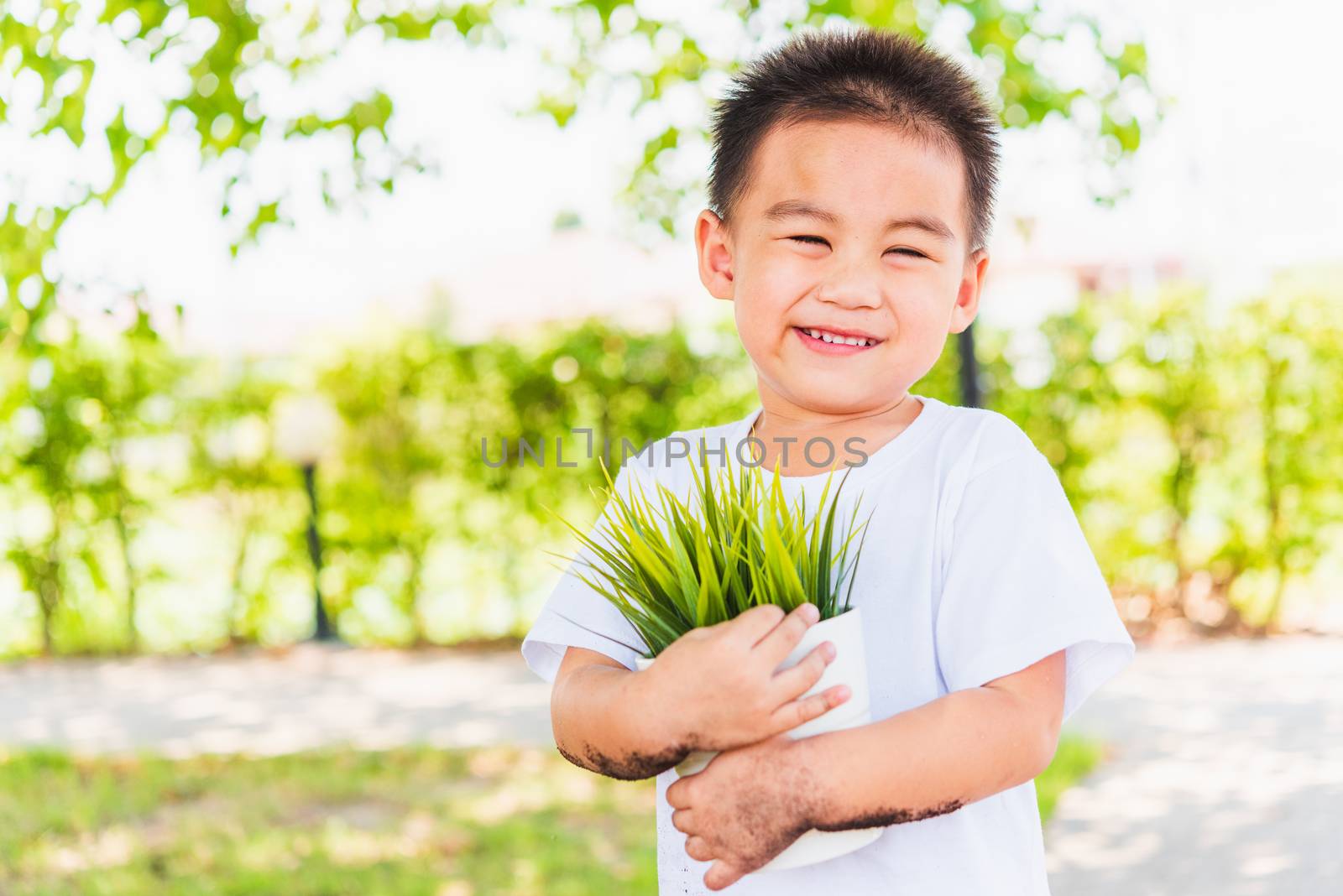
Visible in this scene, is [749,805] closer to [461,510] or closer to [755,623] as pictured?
[755,623]

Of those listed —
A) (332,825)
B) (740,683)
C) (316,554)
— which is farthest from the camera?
(316,554)

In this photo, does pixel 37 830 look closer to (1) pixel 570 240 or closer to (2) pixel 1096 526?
(2) pixel 1096 526

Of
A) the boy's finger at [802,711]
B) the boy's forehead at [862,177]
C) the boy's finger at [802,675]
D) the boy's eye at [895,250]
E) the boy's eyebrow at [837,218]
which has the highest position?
the boy's forehead at [862,177]

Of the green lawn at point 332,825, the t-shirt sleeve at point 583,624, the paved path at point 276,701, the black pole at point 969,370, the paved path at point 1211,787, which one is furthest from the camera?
the paved path at point 276,701

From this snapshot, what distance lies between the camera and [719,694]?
1.15 metres

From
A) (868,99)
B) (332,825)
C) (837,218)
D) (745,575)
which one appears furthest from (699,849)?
(332,825)

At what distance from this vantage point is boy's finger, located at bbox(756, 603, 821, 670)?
115 cm

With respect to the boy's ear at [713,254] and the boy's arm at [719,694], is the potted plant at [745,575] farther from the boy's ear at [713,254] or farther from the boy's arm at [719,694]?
the boy's ear at [713,254]

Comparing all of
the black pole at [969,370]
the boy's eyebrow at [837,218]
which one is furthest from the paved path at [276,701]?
the boy's eyebrow at [837,218]

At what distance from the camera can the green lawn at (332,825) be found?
3.79 m

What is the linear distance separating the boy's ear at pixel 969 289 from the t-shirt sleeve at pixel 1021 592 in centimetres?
24

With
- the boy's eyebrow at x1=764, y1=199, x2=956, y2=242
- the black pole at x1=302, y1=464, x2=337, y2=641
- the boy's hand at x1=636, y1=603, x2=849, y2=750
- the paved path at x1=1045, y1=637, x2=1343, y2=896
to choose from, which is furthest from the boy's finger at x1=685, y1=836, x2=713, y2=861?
the black pole at x1=302, y1=464, x2=337, y2=641

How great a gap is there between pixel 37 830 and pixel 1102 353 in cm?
583

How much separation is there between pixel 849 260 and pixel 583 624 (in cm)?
55
